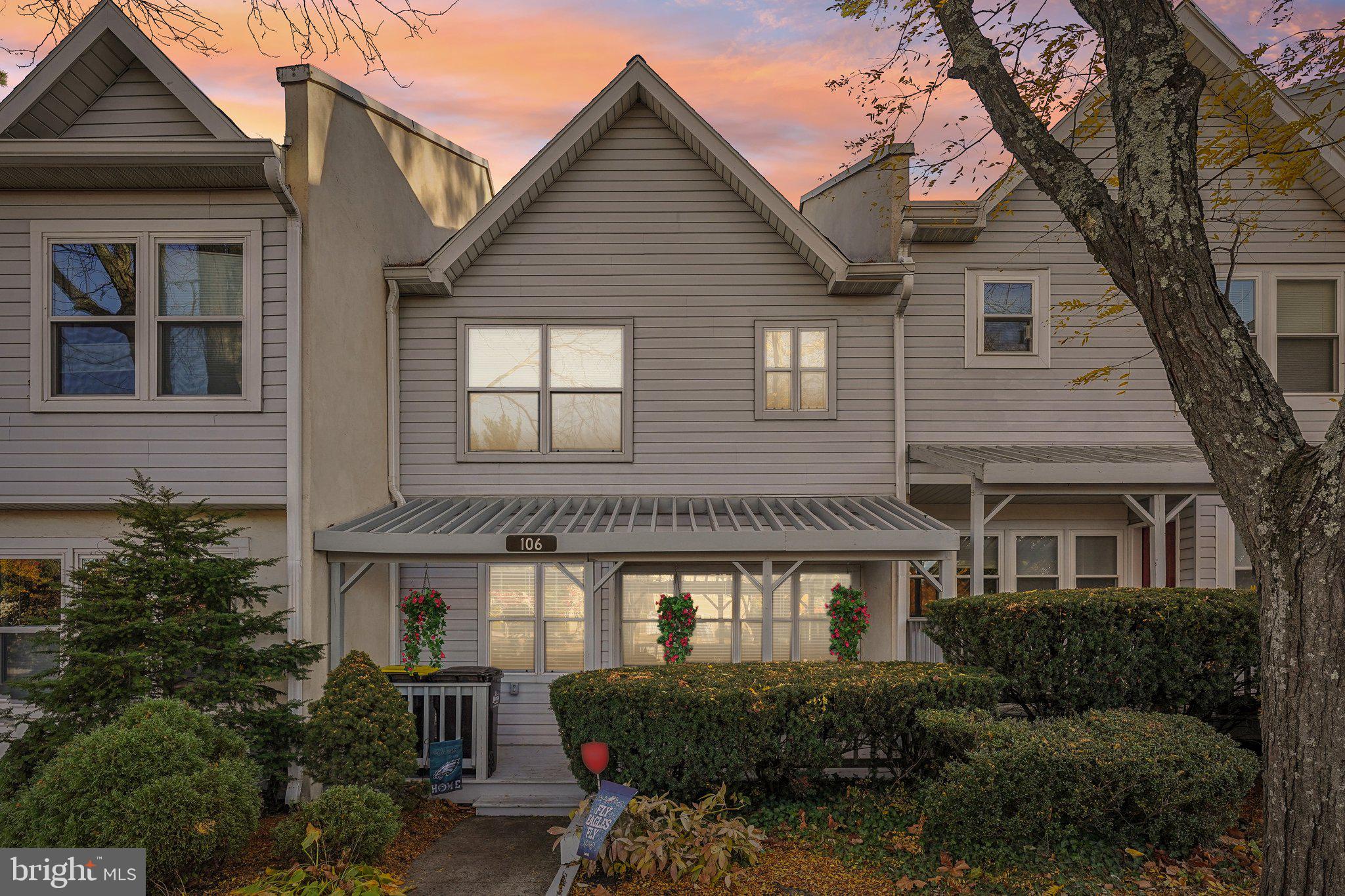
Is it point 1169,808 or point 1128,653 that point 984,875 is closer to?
point 1169,808

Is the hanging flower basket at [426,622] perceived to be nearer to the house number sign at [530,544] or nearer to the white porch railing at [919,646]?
the house number sign at [530,544]

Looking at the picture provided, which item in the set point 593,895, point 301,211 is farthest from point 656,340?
point 593,895

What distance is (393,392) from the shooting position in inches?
407

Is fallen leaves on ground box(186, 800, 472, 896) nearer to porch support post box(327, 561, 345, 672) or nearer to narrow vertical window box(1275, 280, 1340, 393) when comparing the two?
porch support post box(327, 561, 345, 672)

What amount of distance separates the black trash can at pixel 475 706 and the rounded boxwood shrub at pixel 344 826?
2145mm

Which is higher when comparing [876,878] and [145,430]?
[145,430]

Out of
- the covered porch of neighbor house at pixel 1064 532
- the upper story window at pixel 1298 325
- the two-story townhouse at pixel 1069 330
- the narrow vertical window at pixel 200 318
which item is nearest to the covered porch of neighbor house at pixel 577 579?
the covered porch of neighbor house at pixel 1064 532

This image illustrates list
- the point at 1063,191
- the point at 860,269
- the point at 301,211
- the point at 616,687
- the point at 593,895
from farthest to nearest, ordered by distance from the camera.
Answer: the point at 860,269 < the point at 301,211 < the point at 616,687 < the point at 593,895 < the point at 1063,191

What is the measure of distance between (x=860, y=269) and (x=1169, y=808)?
662 centimetres

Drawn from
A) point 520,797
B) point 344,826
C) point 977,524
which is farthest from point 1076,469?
point 344,826

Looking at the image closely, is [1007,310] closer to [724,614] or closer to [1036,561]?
[1036,561]

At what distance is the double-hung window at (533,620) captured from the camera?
10.8 metres

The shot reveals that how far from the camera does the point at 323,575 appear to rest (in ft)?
27.6

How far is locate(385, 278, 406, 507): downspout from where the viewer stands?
10273 millimetres
